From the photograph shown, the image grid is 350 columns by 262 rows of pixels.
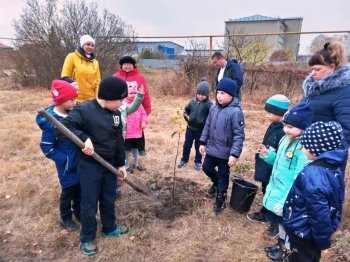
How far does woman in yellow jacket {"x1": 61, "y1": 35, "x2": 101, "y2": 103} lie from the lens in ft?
13.9

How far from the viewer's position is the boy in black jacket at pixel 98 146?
2.43 meters

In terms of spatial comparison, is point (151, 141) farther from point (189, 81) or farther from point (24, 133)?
point (189, 81)

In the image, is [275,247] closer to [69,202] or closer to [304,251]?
[304,251]

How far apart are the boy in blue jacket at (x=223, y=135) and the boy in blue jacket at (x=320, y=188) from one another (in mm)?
1173

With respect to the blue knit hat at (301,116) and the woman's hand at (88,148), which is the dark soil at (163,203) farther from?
the blue knit hat at (301,116)

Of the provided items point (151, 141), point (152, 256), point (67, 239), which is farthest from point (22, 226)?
point (151, 141)

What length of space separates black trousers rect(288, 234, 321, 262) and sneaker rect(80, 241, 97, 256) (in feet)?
5.39

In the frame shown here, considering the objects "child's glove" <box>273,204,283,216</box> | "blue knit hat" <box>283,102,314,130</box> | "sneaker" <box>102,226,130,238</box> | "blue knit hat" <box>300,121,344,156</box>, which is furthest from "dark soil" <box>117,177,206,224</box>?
"blue knit hat" <box>300,121,344,156</box>

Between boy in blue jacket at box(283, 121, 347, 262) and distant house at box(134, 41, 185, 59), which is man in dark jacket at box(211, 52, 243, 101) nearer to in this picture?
boy in blue jacket at box(283, 121, 347, 262)

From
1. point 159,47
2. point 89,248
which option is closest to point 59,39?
point 159,47

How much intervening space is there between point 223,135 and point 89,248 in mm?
1688

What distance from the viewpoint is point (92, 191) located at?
2.58 m

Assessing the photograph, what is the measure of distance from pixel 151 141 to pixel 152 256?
3.56 meters

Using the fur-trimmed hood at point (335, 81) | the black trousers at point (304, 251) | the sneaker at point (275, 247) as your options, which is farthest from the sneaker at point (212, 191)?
the fur-trimmed hood at point (335, 81)
